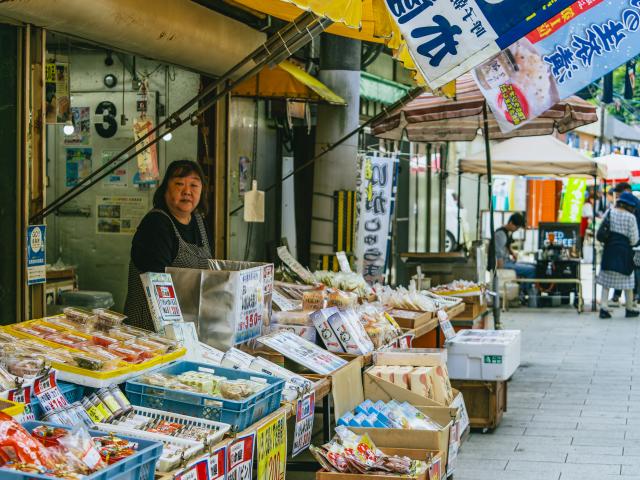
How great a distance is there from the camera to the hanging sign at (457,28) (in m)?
5.68

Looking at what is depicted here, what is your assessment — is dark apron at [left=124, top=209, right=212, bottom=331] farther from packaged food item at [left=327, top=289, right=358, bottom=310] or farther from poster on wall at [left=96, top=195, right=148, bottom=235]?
poster on wall at [left=96, top=195, right=148, bottom=235]

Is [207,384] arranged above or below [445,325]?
above

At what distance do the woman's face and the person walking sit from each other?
472 inches

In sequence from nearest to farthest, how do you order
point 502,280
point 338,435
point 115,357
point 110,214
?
1. point 115,357
2. point 338,435
3. point 110,214
4. point 502,280

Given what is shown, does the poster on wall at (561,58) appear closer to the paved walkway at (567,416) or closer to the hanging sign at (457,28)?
the paved walkway at (567,416)

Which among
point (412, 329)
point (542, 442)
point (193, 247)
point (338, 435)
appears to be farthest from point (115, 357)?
point (542, 442)

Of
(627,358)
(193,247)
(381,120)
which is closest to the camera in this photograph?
(193,247)

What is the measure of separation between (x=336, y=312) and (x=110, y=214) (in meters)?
4.52

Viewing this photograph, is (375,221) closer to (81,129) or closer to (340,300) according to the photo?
(81,129)

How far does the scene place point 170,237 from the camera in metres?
6.25

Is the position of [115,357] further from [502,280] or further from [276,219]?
[502,280]

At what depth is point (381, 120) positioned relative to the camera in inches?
456

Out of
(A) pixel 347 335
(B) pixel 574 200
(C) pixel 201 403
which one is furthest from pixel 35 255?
(B) pixel 574 200

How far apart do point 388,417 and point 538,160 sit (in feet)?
39.2
